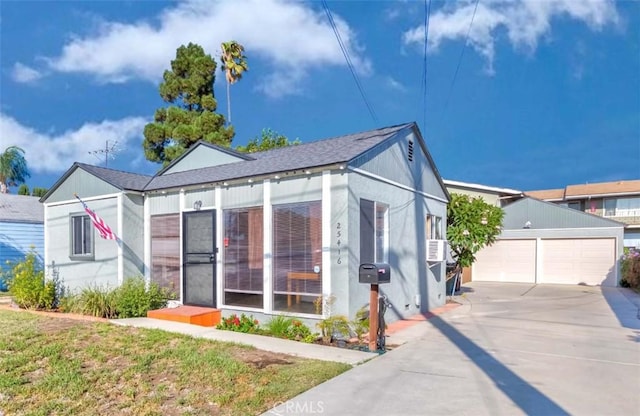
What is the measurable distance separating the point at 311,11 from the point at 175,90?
1607 cm

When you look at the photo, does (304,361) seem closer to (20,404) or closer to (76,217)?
(20,404)

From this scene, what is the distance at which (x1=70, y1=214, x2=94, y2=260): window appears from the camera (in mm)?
9969

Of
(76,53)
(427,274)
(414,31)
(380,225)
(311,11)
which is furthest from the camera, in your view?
(76,53)

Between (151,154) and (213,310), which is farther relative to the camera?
(151,154)

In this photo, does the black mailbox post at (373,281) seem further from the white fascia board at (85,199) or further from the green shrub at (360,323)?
the white fascia board at (85,199)

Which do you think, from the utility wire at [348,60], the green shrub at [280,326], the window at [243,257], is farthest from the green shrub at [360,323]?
the utility wire at [348,60]

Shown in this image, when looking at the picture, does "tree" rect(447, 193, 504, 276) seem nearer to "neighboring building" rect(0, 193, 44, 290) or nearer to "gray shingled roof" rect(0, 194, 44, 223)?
"neighboring building" rect(0, 193, 44, 290)

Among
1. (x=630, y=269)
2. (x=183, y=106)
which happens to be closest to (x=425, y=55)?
(x=630, y=269)

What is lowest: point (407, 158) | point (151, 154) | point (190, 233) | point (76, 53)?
point (190, 233)

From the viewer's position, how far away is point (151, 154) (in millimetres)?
22078

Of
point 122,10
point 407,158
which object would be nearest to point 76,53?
point 122,10

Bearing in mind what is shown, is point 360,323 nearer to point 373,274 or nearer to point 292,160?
point 373,274

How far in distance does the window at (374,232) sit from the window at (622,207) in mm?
26946

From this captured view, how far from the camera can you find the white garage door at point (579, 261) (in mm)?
17672
